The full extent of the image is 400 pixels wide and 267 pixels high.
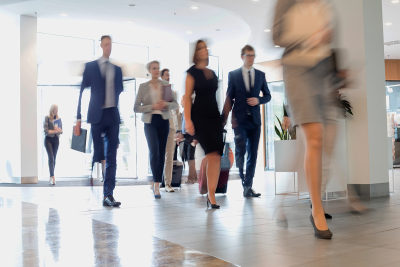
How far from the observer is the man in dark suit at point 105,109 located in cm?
424

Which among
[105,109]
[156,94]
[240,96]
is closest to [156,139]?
[156,94]

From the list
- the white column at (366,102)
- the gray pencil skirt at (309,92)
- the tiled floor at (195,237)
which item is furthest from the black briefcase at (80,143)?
the gray pencil skirt at (309,92)

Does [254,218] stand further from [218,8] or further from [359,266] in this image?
[218,8]

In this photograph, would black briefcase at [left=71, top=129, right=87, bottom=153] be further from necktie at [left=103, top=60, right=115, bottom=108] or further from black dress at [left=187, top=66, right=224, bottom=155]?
black dress at [left=187, top=66, right=224, bottom=155]

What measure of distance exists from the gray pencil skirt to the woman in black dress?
4.21 feet

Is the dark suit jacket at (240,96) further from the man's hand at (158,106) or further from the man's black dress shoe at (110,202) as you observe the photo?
the man's black dress shoe at (110,202)

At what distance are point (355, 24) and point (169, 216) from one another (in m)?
2.89

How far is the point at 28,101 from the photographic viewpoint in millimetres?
9547

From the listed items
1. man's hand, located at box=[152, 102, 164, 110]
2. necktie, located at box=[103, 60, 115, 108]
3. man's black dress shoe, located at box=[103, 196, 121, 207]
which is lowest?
man's black dress shoe, located at box=[103, 196, 121, 207]

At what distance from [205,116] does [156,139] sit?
1.30 metres

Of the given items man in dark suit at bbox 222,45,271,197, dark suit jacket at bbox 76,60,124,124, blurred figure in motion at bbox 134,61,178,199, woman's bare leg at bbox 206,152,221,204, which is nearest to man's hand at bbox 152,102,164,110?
blurred figure in motion at bbox 134,61,178,199

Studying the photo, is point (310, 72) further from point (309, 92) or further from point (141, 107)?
point (141, 107)

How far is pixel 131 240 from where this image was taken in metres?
2.46

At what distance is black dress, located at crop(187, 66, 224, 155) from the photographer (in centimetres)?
371
